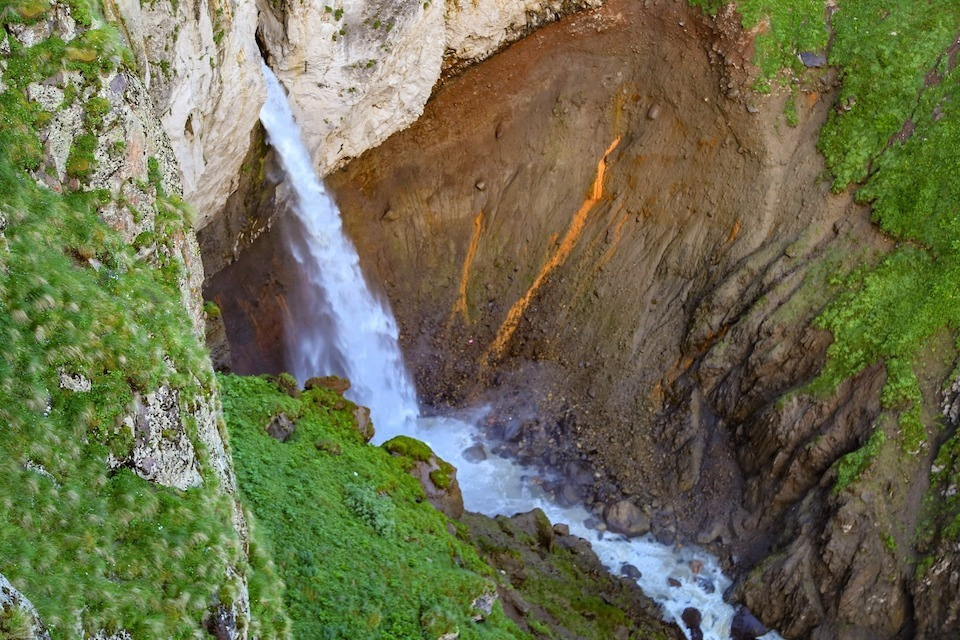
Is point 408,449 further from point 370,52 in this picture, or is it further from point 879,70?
point 879,70

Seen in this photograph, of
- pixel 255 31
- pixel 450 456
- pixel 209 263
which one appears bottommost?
pixel 450 456

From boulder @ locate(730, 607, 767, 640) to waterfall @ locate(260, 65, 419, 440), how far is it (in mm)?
10035

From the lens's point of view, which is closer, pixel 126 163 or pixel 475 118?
pixel 126 163

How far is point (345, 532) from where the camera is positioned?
12.8 meters

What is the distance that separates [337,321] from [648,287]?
30.4 feet

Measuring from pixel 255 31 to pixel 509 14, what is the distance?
8926mm

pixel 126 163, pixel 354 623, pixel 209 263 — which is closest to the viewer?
pixel 126 163

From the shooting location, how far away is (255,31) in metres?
17.2

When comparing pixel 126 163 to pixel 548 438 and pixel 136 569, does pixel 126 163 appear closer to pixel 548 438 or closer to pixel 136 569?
pixel 136 569

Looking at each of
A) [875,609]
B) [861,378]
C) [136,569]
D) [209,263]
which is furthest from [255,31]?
[875,609]

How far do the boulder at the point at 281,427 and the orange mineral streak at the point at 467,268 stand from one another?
10046mm

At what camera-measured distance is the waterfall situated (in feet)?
71.3

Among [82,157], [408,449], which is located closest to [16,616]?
[82,157]

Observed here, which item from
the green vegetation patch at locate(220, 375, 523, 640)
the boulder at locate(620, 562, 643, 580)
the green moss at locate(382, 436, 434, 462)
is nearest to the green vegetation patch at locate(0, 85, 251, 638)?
the green vegetation patch at locate(220, 375, 523, 640)
